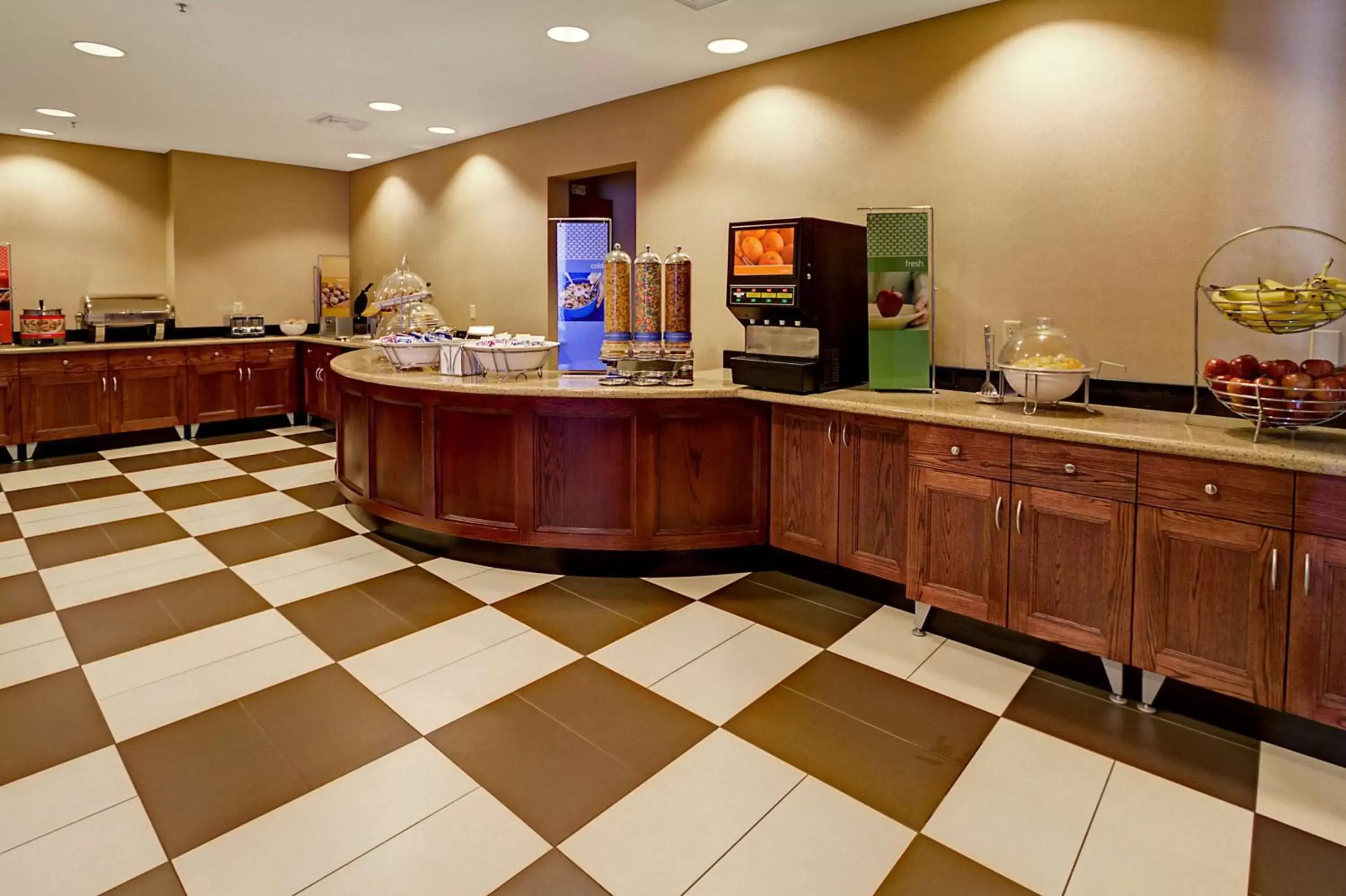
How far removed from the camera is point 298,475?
570 cm

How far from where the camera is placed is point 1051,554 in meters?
2.67

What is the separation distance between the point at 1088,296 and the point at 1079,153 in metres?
0.58

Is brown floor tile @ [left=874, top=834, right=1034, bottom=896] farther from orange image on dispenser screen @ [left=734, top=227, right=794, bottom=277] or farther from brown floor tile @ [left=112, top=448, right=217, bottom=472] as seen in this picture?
brown floor tile @ [left=112, top=448, right=217, bottom=472]

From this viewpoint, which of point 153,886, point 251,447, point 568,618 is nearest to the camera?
point 153,886

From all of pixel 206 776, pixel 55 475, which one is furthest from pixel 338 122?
pixel 206 776

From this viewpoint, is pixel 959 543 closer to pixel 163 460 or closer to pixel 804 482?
pixel 804 482

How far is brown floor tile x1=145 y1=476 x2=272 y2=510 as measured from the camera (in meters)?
4.96

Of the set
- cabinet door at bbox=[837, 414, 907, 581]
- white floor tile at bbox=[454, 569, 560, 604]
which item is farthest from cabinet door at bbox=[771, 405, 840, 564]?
white floor tile at bbox=[454, 569, 560, 604]

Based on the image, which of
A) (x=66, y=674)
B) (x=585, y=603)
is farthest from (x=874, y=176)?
(x=66, y=674)

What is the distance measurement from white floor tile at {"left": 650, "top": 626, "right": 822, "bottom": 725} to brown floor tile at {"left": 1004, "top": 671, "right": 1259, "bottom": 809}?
0.75m

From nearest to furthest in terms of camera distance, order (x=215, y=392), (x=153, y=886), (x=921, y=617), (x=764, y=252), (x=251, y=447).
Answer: (x=153, y=886) → (x=921, y=617) → (x=764, y=252) → (x=251, y=447) → (x=215, y=392)

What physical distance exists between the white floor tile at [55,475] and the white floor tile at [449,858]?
16.5 ft

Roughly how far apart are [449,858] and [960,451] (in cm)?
213

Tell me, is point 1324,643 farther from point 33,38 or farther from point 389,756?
point 33,38
